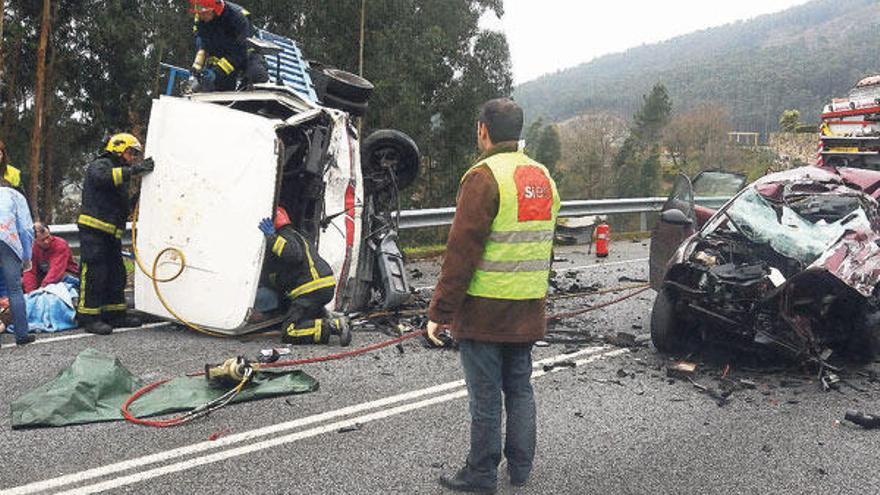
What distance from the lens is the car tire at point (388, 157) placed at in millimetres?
7449

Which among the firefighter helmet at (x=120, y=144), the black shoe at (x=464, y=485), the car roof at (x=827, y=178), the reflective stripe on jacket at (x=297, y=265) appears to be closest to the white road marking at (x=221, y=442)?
the black shoe at (x=464, y=485)

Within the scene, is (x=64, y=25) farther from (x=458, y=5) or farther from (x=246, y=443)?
(x=246, y=443)

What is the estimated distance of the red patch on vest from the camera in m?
3.19

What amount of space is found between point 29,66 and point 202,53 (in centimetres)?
1842

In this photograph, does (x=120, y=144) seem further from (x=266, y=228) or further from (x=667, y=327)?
(x=667, y=327)

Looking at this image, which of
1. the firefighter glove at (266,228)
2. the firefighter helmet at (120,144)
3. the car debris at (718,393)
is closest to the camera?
the car debris at (718,393)

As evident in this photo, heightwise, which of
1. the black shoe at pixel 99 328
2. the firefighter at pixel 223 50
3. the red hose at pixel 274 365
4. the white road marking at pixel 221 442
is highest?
the firefighter at pixel 223 50

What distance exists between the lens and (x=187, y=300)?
5871mm

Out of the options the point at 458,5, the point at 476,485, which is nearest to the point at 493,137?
the point at 476,485

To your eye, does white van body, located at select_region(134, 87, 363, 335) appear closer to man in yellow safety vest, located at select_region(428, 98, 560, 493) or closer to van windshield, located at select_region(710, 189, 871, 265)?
man in yellow safety vest, located at select_region(428, 98, 560, 493)

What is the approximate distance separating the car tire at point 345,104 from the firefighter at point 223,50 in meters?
0.77

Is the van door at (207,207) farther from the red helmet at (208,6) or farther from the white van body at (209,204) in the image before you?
the red helmet at (208,6)

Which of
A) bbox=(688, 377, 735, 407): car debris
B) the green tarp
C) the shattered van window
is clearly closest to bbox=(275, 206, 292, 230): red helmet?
the green tarp

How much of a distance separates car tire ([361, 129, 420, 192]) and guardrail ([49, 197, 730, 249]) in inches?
75.9
